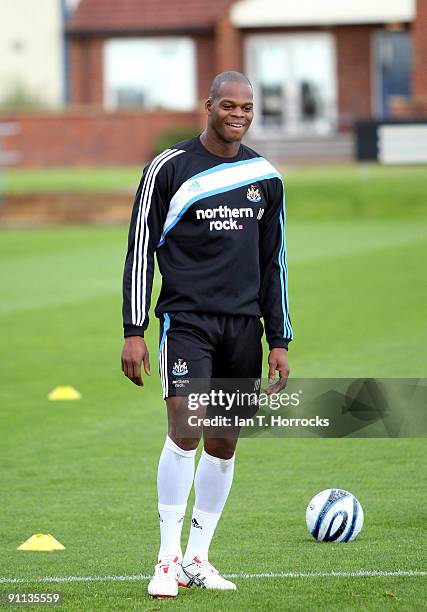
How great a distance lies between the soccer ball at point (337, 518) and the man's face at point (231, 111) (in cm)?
197

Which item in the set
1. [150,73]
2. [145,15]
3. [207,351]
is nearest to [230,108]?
[207,351]

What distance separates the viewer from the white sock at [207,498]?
6.12 m

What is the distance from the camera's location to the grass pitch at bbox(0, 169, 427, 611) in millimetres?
6059

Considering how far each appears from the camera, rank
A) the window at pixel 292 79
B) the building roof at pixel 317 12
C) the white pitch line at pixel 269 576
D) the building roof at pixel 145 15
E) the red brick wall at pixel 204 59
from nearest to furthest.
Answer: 1. the white pitch line at pixel 269 576
2. the building roof at pixel 317 12
3. the window at pixel 292 79
4. the building roof at pixel 145 15
5. the red brick wall at pixel 204 59

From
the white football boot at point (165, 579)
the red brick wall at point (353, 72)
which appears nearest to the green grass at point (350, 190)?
the red brick wall at point (353, 72)

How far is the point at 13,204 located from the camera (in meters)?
31.0

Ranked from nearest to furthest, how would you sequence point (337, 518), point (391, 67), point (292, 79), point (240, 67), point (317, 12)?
point (337, 518)
point (317, 12)
point (391, 67)
point (292, 79)
point (240, 67)

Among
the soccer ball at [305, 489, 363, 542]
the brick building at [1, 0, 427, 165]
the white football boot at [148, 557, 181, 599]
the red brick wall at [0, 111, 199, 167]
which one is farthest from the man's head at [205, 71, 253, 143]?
the red brick wall at [0, 111, 199, 167]

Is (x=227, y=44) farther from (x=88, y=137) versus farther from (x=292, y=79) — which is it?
(x=88, y=137)

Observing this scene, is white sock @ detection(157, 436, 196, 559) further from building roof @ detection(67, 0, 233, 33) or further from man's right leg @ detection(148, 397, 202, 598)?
building roof @ detection(67, 0, 233, 33)

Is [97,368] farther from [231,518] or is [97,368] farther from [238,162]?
[238,162]

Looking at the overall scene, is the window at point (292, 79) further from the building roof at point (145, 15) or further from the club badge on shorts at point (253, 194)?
the club badge on shorts at point (253, 194)

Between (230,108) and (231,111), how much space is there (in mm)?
15

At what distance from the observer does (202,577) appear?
6043 mm
